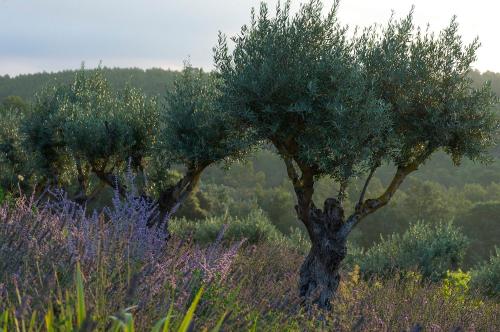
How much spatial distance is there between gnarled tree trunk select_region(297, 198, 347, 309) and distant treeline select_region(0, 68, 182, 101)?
94.6 m

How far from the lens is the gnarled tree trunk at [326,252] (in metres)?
13.9

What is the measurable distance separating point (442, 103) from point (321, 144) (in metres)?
3.53

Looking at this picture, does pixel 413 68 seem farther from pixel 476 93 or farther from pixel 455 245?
pixel 455 245

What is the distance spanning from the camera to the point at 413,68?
14633 mm

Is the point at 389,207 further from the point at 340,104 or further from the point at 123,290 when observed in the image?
the point at 123,290

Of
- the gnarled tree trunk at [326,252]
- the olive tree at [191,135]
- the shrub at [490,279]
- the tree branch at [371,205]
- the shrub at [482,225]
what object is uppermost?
the olive tree at [191,135]

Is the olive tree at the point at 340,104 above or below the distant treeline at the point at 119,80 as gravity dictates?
below

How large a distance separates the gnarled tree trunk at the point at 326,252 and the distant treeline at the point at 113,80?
94574mm

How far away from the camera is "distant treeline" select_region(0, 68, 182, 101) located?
109956 millimetres

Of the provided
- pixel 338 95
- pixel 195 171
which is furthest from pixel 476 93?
pixel 195 171

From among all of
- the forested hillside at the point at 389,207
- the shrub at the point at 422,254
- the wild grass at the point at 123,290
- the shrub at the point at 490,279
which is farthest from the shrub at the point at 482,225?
the wild grass at the point at 123,290

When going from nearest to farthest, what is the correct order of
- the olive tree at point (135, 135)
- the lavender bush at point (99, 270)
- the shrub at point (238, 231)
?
the lavender bush at point (99, 270), the olive tree at point (135, 135), the shrub at point (238, 231)

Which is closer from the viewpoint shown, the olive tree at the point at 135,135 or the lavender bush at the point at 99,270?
the lavender bush at the point at 99,270

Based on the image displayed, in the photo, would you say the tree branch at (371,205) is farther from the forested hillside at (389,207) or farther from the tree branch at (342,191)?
the forested hillside at (389,207)
